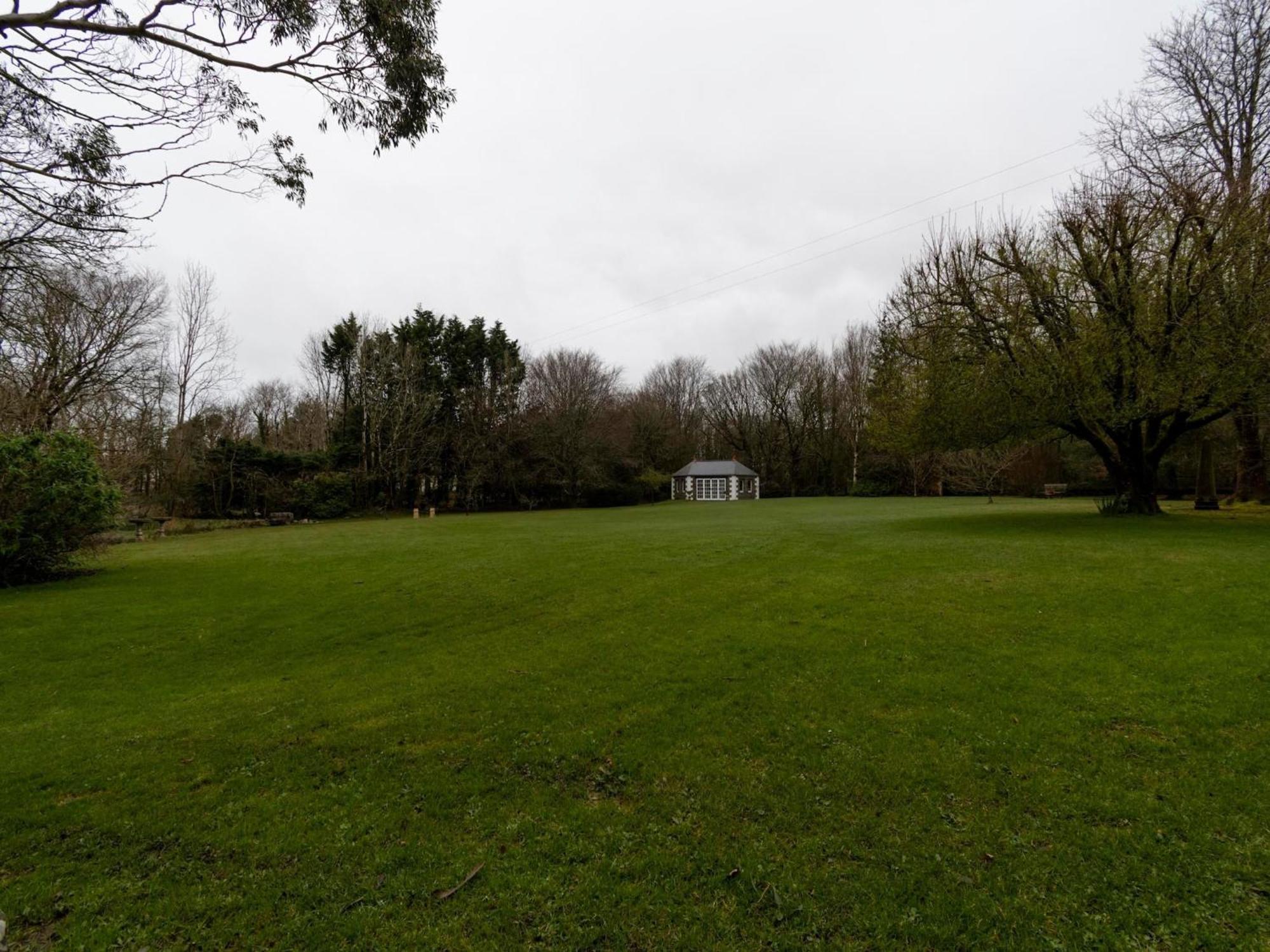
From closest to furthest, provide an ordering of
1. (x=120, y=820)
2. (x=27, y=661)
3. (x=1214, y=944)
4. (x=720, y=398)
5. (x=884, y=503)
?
(x=1214, y=944)
(x=120, y=820)
(x=27, y=661)
(x=884, y=503)
(x=720, y=398)

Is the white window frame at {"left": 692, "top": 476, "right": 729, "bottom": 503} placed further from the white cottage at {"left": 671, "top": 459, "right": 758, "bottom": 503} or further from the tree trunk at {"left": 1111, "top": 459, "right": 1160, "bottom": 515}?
the tree trunk at {"left": 1111, "top": 459, "right": 1160, "bottom": 515}

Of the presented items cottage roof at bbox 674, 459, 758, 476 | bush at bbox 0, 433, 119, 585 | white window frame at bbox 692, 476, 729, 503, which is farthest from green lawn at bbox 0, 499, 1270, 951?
cottage roof at bbox 674, 459, 758, 476

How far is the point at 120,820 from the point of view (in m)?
3.49

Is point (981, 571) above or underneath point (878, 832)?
above

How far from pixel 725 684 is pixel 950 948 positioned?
119 inches

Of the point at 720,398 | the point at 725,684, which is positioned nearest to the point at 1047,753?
the point at 725,684

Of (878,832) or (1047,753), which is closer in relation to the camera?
(878,832)

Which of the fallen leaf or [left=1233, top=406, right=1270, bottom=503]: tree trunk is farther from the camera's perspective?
Result: [left=1233, top=406, right=1270, bottom=503]: tree trunk

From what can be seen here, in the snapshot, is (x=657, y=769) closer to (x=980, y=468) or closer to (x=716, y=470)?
(x=980, y=468)

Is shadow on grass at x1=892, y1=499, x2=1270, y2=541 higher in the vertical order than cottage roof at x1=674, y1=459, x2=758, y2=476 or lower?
lower

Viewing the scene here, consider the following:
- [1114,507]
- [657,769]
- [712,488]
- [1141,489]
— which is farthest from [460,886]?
[712,488]

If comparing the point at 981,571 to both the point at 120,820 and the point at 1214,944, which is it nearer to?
the point at 1214,944

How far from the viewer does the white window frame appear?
48156 mm

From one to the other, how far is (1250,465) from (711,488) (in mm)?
33295
